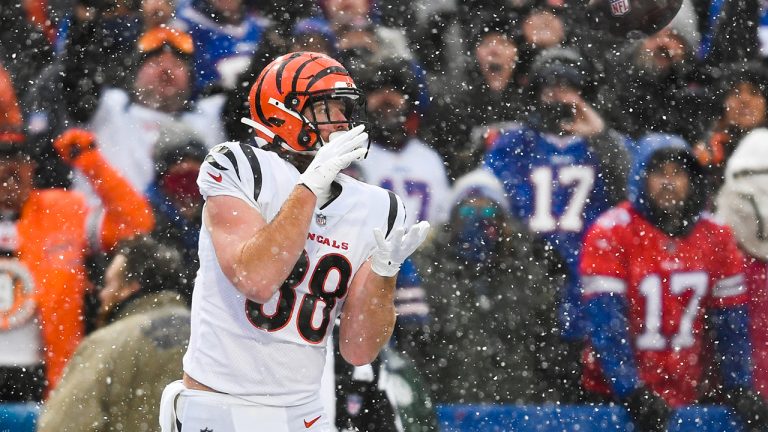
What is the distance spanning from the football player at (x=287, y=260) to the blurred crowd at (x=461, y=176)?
1.69 metres

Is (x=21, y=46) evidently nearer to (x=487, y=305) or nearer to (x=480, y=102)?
(x=480, y=102)

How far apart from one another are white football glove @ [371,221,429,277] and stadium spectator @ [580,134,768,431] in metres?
2.29

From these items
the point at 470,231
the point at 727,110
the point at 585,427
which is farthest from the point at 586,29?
the point at 585,427

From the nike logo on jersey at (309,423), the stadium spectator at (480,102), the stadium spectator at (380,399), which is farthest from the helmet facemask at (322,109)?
the stadium spectator at (480,102)

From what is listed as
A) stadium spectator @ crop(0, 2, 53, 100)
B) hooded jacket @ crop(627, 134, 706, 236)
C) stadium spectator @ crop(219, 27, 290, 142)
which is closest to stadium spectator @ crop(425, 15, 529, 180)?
hooded jacket @ crop(627, 134, 706, 236)

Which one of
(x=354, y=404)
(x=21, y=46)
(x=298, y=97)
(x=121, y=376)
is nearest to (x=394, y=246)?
(x=298, y=97)

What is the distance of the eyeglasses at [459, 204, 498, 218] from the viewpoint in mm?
5051

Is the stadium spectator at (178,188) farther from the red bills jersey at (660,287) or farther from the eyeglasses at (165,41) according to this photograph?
the red bills jersey at (660,287)

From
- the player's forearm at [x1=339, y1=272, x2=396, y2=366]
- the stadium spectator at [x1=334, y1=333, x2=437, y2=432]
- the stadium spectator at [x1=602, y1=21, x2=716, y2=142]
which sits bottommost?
the stadium spectator at [x1=334, y1=333, x2=437, y2=432]

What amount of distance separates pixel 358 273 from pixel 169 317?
150cm

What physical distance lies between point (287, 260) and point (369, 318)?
1.43 ft

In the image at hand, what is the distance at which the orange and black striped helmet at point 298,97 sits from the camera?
2.91 meters

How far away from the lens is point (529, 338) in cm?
499

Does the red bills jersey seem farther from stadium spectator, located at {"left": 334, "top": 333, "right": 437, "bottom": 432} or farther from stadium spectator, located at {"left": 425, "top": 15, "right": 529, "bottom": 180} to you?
stadium spectator, located at {"left": 334, "top": 333, "right": 437, "bottom": 432}
